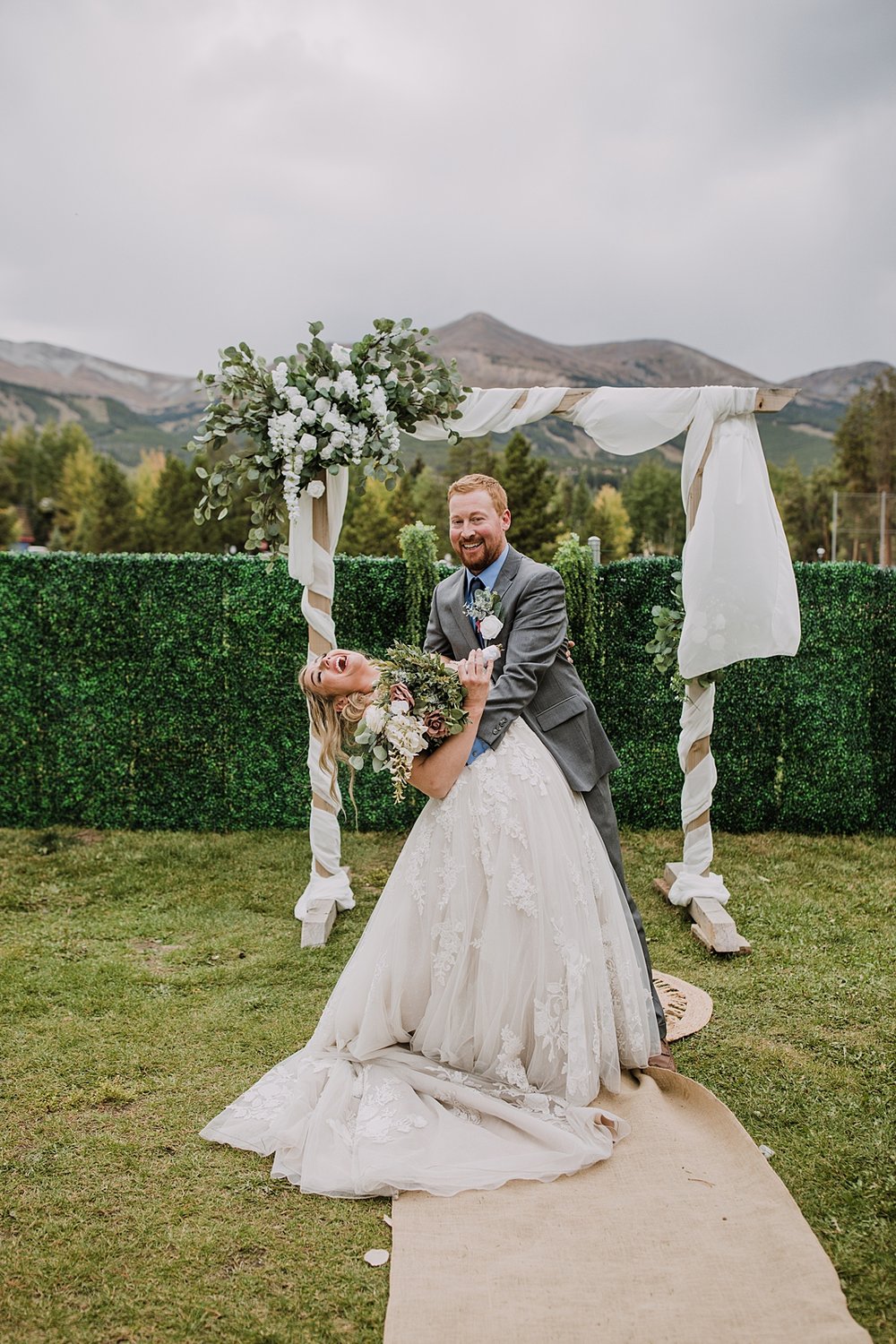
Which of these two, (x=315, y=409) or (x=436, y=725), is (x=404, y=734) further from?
(x=315, y=409)

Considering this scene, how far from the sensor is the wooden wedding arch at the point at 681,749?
16.7 ft

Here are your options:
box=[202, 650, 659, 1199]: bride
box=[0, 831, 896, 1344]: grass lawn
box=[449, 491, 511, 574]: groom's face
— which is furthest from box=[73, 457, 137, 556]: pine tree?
box=[202, 650, 659, 1199]: bride

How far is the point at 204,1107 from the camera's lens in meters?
3.55

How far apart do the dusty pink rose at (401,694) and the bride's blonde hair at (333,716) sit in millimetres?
146

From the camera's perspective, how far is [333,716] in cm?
360

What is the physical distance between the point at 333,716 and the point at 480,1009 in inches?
48.6

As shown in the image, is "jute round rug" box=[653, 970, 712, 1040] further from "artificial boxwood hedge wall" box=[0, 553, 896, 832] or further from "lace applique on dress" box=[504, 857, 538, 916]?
"artificial boxwood hedge wall" box=[0, 553, 896, 832]

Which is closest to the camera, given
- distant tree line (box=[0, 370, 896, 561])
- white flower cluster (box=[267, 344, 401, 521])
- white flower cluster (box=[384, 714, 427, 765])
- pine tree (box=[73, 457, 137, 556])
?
white flower cluster (box=[384, 714, 427, 765])

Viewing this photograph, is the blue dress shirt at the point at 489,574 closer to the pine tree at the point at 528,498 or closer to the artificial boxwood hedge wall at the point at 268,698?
the artificial boxwood hedge wall at the point at 268,698

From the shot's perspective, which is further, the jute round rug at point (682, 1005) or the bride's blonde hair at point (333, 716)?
the jute round rug at point (682, 1005)

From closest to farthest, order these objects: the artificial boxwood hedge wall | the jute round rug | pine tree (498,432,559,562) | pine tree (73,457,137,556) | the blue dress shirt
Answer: the blue dress shirt → the jute round rug → the artificial boxwood hedge wall → pine tree (498,432,559,562) → pine tree (73,457,137,556)

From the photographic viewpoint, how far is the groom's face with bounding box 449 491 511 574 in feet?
12.0

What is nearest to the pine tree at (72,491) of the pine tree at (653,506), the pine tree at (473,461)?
the pine tree at (473,461)

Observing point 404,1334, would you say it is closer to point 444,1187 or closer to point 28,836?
point 444,1187
